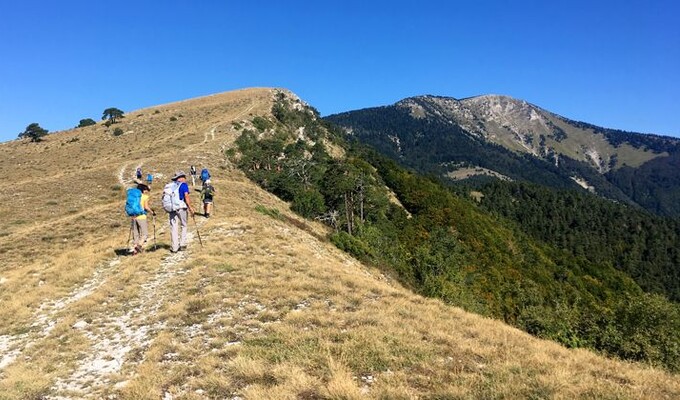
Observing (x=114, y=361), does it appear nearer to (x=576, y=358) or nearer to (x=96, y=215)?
(x=576, y=358)

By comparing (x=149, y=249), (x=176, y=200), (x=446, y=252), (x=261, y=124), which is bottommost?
(x=446, y=252)

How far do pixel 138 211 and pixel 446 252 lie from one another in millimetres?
58917

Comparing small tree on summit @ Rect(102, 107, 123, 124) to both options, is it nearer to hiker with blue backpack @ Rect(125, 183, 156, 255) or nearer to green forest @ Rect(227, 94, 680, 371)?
green forest @ Rect(227, 94, 680, 371)

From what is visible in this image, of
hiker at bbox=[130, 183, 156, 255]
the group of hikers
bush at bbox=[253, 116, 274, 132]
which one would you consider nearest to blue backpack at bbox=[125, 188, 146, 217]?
the group of hikers

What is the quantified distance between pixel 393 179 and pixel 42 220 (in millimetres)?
88908

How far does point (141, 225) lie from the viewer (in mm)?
19141

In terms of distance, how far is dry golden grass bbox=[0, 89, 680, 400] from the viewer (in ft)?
25.3

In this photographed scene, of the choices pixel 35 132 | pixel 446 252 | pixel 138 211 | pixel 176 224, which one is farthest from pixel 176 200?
pixel 35 132

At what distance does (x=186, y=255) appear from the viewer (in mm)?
18531

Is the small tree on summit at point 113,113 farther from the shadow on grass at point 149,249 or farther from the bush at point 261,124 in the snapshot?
the shadow on grass at point 149,249

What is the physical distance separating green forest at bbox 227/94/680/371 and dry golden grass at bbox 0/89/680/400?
9559 millimetres

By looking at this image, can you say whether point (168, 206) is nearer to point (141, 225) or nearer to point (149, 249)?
point (141, 225)

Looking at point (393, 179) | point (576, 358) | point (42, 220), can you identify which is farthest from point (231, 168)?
point (393, 179)

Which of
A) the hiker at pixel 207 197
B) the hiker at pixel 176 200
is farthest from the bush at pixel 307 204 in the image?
the hiker at pixel 176 200
